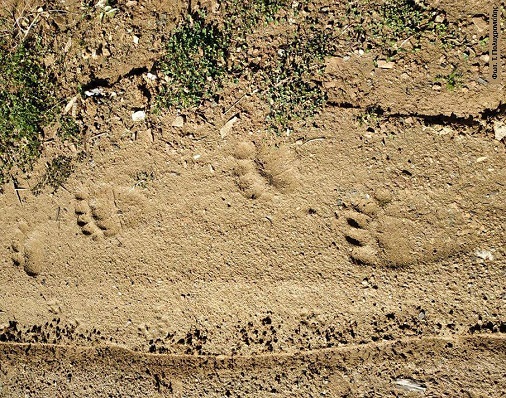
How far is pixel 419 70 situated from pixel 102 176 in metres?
2.31

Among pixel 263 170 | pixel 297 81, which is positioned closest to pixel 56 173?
pixel 263 170

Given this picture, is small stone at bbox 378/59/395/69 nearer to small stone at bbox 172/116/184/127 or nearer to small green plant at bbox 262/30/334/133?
small green plant at bbox 262/30/334/133

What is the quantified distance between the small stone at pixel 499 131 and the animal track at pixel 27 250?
10.7ft

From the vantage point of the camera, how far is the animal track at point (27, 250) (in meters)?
3.60

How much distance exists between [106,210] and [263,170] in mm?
1188

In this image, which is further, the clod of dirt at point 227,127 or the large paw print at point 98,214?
the large paw print at point 98,214

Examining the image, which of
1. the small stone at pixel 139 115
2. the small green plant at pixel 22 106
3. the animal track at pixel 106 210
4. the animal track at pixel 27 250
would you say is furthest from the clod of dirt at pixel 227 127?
the animal track at pixel 27 250

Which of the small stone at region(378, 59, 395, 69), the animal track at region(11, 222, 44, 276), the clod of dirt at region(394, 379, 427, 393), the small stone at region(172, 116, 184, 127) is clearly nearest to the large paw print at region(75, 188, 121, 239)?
the animal track at region(11, 222, 44, 276)

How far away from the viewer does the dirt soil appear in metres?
3.02

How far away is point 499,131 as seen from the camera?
9.80 feet

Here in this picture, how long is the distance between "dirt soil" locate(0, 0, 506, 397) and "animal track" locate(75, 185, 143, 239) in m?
0.01

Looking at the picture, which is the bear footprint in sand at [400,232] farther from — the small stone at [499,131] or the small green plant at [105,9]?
the small green plant at [105,9]

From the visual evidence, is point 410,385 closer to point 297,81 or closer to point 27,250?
point 297,81

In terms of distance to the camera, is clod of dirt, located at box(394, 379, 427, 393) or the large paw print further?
the large paw print
